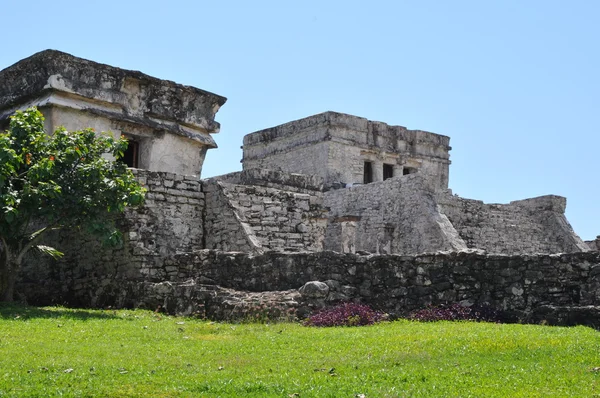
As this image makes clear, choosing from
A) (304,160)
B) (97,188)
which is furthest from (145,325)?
(304,160)

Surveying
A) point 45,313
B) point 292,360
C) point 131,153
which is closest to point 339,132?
point 131,153

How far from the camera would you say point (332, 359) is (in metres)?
8.58

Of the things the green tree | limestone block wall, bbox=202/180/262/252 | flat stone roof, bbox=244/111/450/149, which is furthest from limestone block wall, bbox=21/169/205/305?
flat stone roof, bbox=244/111/450/149

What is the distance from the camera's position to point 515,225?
25812mm

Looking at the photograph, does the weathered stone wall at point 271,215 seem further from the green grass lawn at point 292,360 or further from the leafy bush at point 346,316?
the green grass lawn at point 292,360

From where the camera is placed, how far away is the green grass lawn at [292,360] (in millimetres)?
7141

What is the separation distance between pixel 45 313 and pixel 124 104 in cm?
698

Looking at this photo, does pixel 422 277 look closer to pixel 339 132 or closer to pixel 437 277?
pixel 437 277

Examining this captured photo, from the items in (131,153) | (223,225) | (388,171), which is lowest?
(223,225)

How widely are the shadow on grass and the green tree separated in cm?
97

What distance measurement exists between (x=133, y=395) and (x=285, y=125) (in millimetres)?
25451

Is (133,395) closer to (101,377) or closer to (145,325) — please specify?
(101,377)

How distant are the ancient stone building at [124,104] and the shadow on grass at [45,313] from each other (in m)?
5.37

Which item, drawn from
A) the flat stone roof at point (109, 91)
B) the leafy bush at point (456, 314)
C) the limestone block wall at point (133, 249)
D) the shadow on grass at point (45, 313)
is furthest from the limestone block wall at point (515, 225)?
the shadow on grass at point (45, 313)
